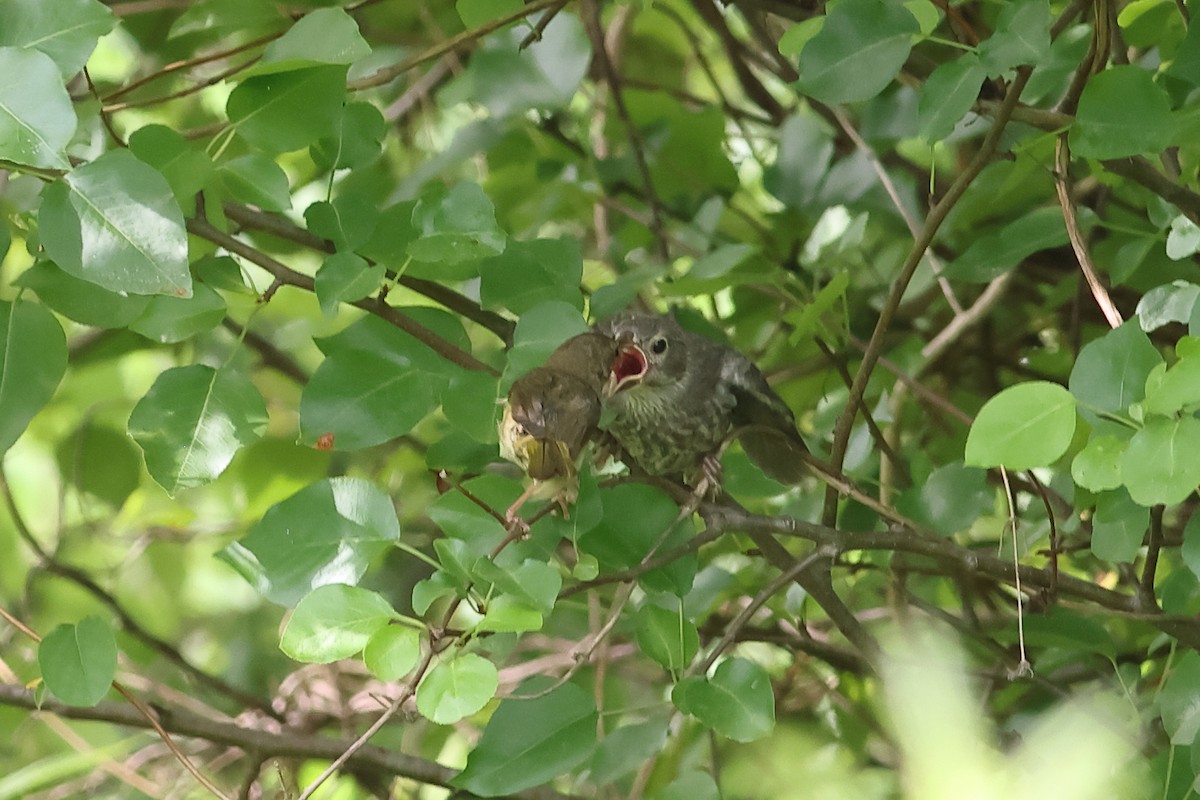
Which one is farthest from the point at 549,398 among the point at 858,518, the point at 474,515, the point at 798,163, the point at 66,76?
the point at 798,163

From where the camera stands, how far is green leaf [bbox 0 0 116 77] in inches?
42.5

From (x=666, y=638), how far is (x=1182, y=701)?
530 mm

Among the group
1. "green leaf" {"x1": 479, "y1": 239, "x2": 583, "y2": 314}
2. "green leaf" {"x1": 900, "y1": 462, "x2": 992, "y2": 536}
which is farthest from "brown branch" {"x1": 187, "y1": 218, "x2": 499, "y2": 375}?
"green leaf" {"x1": 900, "y1": 462, "x2": 992, "y2": 536}

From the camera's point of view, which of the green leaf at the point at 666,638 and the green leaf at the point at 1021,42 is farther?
the green leaf at the point at 666,638

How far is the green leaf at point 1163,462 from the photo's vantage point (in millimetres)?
978

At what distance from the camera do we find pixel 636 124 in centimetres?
238

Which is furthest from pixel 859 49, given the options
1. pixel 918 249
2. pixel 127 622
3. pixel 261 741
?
pixel 127 622

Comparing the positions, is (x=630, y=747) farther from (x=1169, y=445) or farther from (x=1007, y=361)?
(x=1007, y=361)

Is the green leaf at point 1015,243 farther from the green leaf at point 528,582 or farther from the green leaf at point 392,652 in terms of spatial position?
the green leaf at point 392,652

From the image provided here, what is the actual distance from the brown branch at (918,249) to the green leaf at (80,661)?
2.60 feet

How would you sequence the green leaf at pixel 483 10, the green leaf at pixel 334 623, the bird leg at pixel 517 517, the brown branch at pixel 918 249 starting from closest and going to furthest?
the green leaf at pixel 334 623, the bird leg at pixel 517 517, the brown branch at pixel 918 249, the green leaf at pixel 483 10

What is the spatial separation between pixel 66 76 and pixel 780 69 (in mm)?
1341

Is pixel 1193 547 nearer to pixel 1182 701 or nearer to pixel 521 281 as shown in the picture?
pixel 1182 701

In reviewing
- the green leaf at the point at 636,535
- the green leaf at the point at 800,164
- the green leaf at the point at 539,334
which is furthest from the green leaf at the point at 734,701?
the green leaf at the point at 800,164
